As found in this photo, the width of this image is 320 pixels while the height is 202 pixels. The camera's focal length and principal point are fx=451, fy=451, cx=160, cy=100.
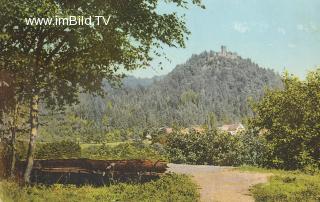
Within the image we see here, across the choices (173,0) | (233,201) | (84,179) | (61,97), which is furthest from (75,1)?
(233,201)

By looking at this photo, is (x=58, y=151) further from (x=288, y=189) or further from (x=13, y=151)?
(x=288, y=189)

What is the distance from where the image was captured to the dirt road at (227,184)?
1845cm

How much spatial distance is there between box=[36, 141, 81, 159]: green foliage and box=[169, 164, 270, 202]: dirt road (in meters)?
13.3

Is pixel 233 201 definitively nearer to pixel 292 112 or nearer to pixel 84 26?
pixel 84 26

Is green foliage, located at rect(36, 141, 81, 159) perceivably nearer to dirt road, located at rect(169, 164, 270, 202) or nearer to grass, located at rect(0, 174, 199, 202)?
dirt road, located at rect(169, 164, 270, 202)

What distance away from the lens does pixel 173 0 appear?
2000 cm

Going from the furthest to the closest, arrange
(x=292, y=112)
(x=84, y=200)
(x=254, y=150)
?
(x=254, y=150)
(x=292, y=112)
(x=84, y=200)

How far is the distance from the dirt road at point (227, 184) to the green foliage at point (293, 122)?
636 cm

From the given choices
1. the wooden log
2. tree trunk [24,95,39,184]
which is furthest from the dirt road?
tree trunk [24,95,39,184]

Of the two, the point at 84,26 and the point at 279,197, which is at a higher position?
the point at 84,26

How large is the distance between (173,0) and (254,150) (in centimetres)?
2070

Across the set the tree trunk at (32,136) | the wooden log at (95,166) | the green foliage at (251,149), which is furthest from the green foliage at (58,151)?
the green foliage at (251,149)

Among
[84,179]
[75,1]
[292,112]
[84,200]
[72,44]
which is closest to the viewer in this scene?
[84,200]

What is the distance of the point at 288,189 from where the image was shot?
20.3 m
